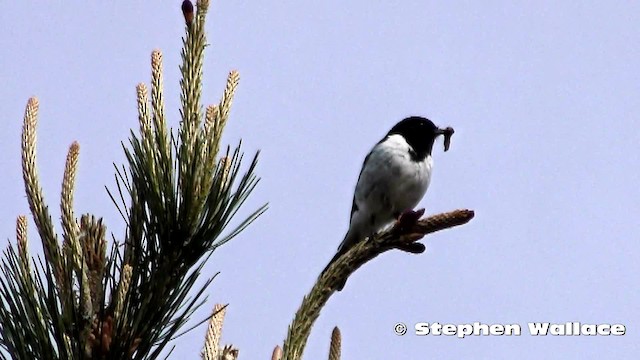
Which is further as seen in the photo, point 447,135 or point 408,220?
point 447,135

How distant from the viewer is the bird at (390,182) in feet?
19.1

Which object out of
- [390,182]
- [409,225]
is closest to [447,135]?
[390,182]

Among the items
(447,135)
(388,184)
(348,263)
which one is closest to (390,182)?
(388,184)

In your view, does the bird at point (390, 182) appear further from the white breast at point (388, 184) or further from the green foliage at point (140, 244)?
the green foliage at point (140, 244)

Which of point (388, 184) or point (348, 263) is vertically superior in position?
point (388, 184)

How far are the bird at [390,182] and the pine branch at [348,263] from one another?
332cm

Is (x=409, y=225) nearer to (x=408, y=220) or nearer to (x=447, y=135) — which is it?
(x=408, y=220)

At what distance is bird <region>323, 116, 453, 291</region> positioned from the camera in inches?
229

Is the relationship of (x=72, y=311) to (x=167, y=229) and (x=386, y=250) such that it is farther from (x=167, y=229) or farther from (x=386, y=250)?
(x=386, y=250)

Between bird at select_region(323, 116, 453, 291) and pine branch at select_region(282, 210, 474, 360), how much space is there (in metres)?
3.32

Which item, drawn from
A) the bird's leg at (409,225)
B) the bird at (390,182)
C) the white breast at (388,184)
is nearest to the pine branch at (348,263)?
the bird's leg at (409,225)

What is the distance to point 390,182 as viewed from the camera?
5.82 metres

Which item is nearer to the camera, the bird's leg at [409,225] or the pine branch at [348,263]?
the pine branch at [348,263]

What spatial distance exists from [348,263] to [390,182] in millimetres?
3762
